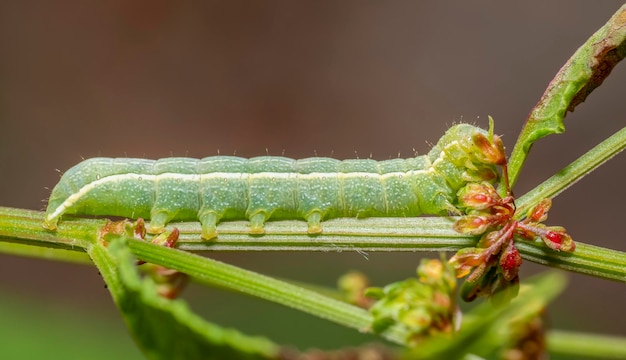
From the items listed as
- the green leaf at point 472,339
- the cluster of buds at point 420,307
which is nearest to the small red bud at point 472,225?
the cluster of buds at point 420,307

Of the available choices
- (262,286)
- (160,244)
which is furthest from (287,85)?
(262,286)

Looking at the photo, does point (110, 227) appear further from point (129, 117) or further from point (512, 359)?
point (129, 117)

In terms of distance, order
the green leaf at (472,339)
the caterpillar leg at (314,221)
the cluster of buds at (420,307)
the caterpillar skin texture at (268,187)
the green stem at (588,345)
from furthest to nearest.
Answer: the caterpillar skin texture at (268,187)
the green stem at (588,345)
the caterpillar leg at (314,221)
the cluster of buds at (420,307)
the green leaf at (472,339)

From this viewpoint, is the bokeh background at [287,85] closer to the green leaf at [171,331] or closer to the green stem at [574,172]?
the green stem at [574,172]

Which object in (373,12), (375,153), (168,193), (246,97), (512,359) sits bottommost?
(512,359)

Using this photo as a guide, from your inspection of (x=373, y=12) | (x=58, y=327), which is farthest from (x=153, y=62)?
(x=58, y=327)
